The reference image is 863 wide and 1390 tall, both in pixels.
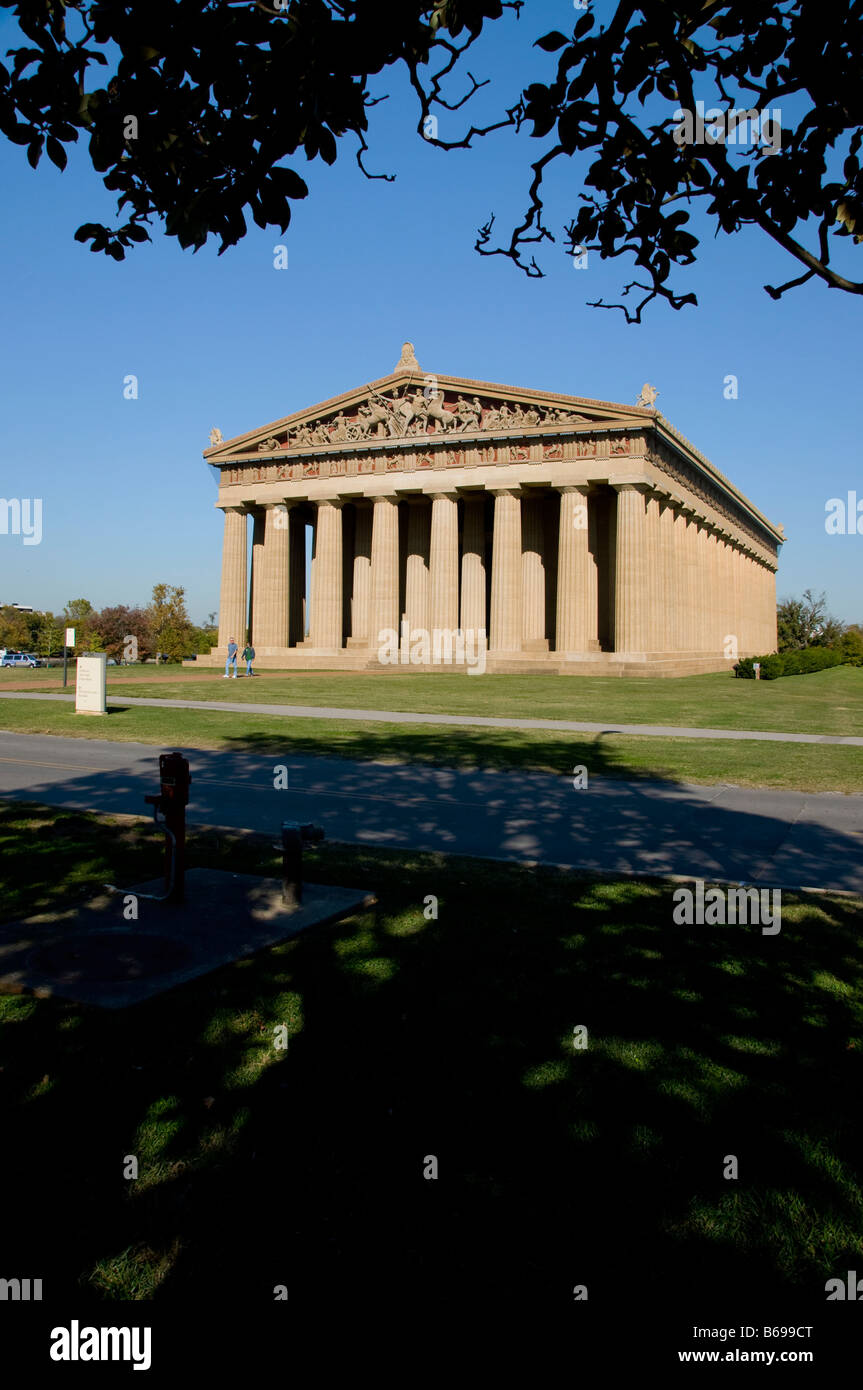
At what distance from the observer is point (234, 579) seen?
206 ft

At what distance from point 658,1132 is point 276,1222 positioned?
1.65 metres

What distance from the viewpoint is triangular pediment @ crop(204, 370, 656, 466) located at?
51.9 m

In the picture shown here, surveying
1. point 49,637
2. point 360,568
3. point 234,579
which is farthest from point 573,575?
point 49,637

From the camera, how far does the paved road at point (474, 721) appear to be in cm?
2020

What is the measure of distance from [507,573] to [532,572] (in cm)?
468

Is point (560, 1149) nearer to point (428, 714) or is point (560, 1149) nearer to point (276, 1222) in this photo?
point (276, 1222)

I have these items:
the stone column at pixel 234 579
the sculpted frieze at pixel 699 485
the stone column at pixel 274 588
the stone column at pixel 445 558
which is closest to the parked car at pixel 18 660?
the stone column at pixel 234 579

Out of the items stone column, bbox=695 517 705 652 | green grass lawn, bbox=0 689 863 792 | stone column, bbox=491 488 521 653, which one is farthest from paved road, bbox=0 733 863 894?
stone column, bbox=695 517 705 652

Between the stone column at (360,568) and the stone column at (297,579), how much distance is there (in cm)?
406

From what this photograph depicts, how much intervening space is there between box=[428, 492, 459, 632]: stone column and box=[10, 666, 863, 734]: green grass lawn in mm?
13374

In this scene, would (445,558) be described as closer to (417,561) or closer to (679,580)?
(417,561)

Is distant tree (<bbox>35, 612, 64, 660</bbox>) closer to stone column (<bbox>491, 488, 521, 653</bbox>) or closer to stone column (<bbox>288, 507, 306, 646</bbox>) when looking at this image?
stone column (<bbox>288, 507, 306, 646</bbox>)
